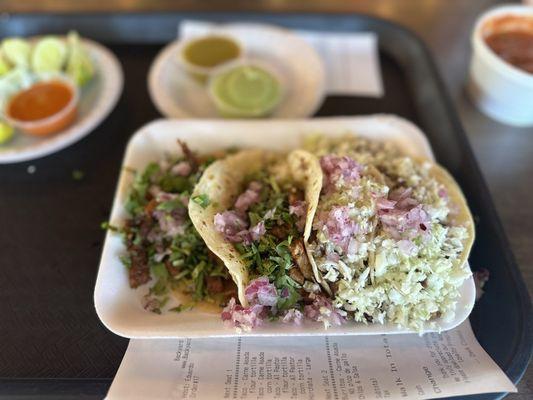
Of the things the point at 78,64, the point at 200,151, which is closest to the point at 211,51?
the point at 78,64

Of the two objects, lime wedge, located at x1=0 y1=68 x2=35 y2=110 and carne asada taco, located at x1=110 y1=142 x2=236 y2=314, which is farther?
lime wedge, located at x1=0 y1=68 x2=35 y2=110

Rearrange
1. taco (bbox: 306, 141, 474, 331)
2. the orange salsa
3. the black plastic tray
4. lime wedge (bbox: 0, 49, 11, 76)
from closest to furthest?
taco (bbox: 306, 141, 474, 331) < the black plastic tray < the orange salsa < lime wedge (bbox: 0, 49, 11, 76)

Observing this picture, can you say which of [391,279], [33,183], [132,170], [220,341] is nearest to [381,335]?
[391,279]

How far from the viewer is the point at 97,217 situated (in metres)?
2.01

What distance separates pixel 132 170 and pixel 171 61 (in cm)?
96

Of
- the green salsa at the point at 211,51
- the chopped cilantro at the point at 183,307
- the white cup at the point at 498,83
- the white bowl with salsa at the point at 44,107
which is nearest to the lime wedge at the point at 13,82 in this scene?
the white bowl with salsa at the point at 44,107

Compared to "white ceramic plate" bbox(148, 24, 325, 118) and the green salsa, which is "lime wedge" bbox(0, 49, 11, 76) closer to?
"white ceramic plate" bbox(148, 24, 325, 118)

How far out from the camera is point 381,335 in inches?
60.9

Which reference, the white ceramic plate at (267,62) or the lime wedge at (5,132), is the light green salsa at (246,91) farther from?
the lime wedge at (5,132)

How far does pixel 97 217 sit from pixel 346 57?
175 centimetres

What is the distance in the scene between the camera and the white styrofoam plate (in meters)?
1.45

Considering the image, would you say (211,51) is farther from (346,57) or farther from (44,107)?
(44,107)

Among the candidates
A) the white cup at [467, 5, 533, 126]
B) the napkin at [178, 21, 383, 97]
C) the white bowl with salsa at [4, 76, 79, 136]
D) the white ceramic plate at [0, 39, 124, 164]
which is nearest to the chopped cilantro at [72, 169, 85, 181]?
the white ceramic plate at [0, 39, 124, 164]

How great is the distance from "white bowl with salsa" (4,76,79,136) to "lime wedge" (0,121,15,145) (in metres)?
0.03
